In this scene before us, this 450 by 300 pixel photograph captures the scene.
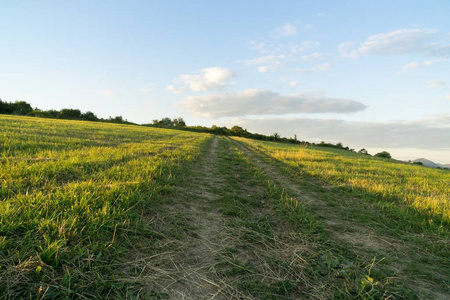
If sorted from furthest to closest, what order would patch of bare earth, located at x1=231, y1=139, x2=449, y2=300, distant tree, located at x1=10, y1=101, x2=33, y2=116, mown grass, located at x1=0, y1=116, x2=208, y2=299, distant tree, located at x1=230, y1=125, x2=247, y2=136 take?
distant tree, located at x1=230, y1=125, x2=247, y2=136 < distant tree, located at x1=10, y1=101, x2=33, y2=116 < patch of bare earth, located at x1=231, y1=139, x2=449, y2=300 < mown grass, located at x1=0, y1=116, x2=208, y2=299

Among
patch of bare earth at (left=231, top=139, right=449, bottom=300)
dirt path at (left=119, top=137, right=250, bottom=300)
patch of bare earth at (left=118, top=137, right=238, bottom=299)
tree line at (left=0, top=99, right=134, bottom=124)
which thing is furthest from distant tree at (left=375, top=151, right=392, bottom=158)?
tree line at (left=0, top=99, right=134, bottom=124)

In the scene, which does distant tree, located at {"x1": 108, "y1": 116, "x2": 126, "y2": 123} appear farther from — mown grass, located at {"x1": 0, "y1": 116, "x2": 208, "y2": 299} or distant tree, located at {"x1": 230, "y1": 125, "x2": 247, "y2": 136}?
mown grass, located at {"x1": 0, "y1": 116, "x2": 208, "y2": 299}

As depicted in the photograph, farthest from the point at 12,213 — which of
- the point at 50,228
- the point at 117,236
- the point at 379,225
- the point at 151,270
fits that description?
the point at 379,225

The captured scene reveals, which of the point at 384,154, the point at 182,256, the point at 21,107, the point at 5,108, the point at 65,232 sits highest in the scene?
the point at 21,107

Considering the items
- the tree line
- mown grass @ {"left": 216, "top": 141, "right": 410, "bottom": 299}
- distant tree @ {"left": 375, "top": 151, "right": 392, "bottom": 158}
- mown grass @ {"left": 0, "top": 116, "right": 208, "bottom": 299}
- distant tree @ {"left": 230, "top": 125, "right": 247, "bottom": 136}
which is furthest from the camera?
distant tree @ {"left": 230, "top": 125, "right": 247, "bottom": 136}

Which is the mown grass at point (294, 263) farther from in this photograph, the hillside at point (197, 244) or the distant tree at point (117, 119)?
the distant tree at point (117, 119)

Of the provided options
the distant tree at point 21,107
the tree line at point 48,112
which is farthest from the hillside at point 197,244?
the distant tree at point 21,107

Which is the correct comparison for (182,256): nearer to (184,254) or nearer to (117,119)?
(184,254)

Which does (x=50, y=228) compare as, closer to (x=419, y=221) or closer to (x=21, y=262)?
(x=21, y=262)

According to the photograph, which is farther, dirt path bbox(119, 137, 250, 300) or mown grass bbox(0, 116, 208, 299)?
dirt path bbox(119, 137, 250, 300)

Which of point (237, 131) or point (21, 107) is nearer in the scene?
point (21, 107)

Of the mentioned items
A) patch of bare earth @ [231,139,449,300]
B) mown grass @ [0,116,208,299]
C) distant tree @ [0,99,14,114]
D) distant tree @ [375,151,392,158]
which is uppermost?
distant tree @ [0,99,14,114]

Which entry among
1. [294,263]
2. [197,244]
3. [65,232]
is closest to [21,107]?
[65,232]

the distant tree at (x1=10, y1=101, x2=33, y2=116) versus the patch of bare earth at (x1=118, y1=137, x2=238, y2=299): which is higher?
the distant tree at (x1=10, y1=101, x2=33, y2=116)
